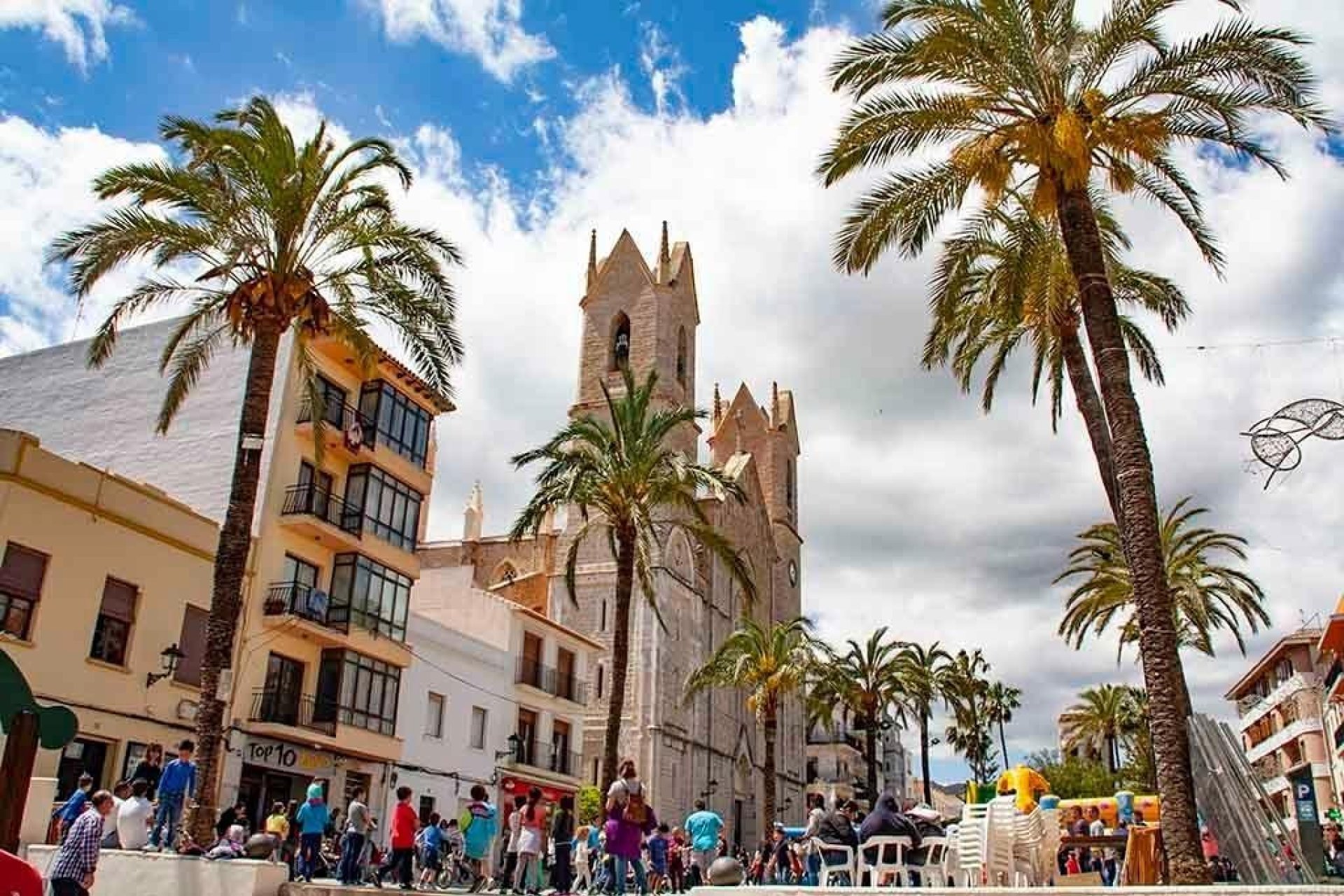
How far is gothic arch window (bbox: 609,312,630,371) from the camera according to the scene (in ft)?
180

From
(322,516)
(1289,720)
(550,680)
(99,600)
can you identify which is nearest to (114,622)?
(99,600)

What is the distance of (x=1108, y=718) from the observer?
55.0 metres

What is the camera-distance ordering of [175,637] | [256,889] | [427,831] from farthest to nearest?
1. [175,637]
2. [427,831]
3. [256,889]

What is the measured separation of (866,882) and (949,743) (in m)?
60.2

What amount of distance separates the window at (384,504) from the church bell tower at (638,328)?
21.6m

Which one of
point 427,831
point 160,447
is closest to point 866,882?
point 427,831

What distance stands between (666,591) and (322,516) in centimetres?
2338

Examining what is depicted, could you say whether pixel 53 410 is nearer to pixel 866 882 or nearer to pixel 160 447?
pixel 160 447

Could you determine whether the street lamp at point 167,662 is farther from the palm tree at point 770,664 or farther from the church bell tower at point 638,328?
the church bell tower at point 638,328

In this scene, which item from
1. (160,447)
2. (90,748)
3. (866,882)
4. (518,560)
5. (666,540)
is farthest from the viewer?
(518,560)

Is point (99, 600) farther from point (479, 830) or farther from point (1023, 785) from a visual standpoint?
point (1023, 785)

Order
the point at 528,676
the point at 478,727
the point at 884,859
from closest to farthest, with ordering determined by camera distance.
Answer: the point at 884,859
the point at 478,727
the point at 528,676

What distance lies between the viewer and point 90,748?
21.2m

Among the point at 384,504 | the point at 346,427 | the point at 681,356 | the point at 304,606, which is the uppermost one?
the point at 681,356
